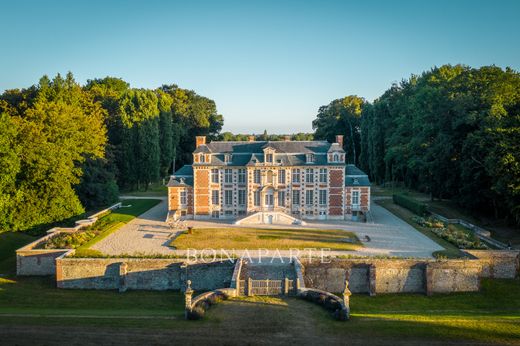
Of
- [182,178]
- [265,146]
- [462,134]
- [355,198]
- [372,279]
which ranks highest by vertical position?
[462,134]

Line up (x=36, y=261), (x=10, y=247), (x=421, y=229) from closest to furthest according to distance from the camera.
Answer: (x=36, y=261)
(x=10, y=247)
(x=421, y=229)

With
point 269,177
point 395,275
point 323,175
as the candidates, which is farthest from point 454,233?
point 269,177

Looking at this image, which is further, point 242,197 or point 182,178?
point 182,178

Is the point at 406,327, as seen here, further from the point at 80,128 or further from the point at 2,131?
the point at 80,128

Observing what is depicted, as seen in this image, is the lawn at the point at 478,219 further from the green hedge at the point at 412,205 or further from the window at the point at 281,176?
the window at the point at 281,176

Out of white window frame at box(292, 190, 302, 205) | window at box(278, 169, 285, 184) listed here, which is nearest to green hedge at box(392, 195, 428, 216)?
white window frame at box(292, 190, 302, 205)

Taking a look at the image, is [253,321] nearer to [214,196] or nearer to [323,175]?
[214,196]

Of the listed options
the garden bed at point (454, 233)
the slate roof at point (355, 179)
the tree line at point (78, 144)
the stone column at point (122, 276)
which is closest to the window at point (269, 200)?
the slate roof at point (355, 179)

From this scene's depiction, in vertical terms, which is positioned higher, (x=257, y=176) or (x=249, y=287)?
(x=257, y=176)
